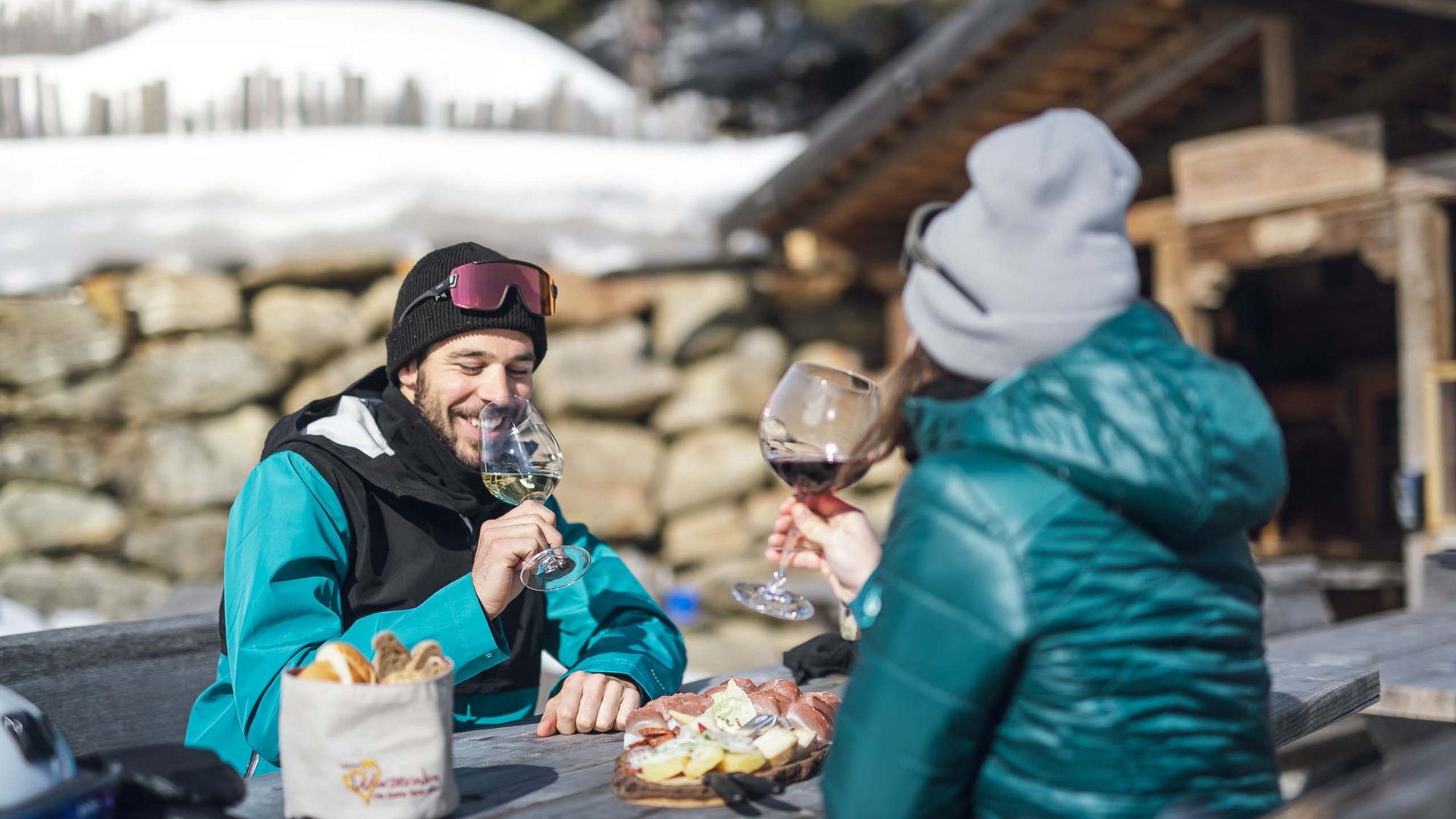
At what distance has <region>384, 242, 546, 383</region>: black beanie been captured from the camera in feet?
9.02

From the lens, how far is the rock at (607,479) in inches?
330

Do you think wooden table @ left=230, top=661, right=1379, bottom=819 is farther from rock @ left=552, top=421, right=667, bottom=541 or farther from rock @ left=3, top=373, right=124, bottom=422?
rock @ left=3, top=373, right=124, bottom=422

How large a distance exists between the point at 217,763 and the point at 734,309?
7.36 meters

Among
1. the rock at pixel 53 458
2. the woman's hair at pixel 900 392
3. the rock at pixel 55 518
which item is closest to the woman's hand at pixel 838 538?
the woman's hair at pixel 900 392

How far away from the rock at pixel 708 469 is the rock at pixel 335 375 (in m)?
2.21

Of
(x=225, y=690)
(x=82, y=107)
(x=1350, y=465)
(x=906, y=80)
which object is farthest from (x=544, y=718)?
(x=1350, y=465)

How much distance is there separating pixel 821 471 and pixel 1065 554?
23.2 inches

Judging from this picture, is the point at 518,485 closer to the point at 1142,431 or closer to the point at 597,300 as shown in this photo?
the point at 1142,431

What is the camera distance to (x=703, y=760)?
72.0 inches

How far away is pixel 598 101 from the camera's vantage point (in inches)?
440

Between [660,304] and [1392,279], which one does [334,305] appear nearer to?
[660,304]

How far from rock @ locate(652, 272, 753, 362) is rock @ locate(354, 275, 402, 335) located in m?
1.87

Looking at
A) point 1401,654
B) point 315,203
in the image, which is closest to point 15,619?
point 315,203

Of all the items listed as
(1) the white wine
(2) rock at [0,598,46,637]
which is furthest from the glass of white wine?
(2) rock at [0,598,46,637]
